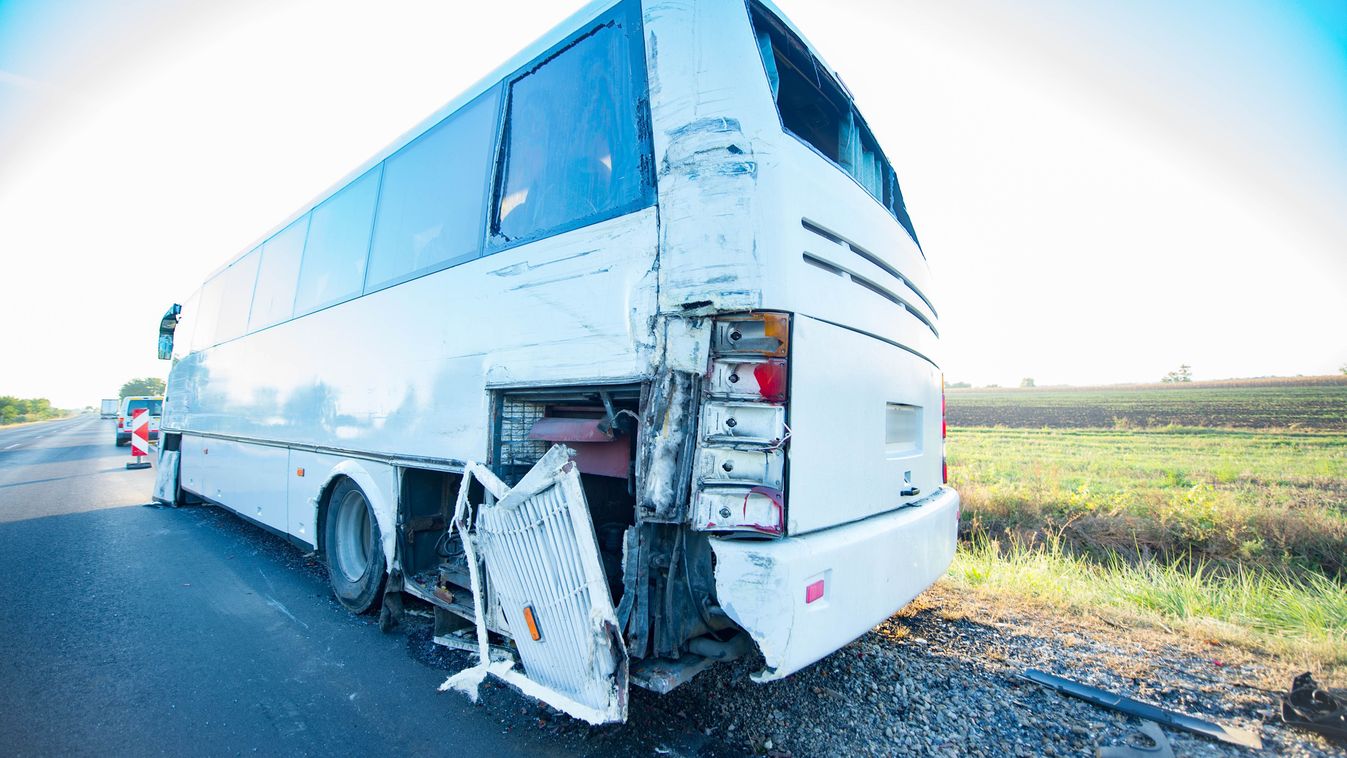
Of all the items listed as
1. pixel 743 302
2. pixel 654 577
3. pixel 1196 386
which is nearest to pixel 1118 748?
pixel 654 577

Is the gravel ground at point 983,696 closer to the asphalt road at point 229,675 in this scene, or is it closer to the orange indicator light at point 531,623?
the asphalt road at point 229,675

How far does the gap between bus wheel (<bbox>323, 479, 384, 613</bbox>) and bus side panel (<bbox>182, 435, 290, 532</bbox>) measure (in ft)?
3.38

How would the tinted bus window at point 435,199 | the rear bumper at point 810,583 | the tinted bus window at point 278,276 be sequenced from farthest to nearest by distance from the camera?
1. the tinted bus window at point 278,276
2. the tinted bus window at point 435,199
3. the rear bumper at point 810,583

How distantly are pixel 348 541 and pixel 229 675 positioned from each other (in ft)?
3.80

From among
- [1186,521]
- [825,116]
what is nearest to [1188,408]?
[1186,521]

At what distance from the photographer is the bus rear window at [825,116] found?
108 inches

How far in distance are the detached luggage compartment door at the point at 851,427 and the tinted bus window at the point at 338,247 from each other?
3.46 m

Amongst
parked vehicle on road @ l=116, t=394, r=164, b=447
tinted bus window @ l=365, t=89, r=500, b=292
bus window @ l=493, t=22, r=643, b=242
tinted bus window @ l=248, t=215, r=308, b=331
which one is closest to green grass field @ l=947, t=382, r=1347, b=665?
bus window @ l=493, t=22, r=643, b=242

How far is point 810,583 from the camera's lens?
74.2 inches

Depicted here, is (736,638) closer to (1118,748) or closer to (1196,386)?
(1118,748)

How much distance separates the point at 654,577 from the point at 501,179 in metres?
2.24

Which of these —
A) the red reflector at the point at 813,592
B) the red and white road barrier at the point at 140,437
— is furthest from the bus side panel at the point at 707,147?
the red and white road barrier at the point at 140,437

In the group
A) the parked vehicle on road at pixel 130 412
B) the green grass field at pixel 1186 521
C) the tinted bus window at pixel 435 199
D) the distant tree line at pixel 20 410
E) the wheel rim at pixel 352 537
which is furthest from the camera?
the distant tree line at pixel 20 410

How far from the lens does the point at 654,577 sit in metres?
2.04
